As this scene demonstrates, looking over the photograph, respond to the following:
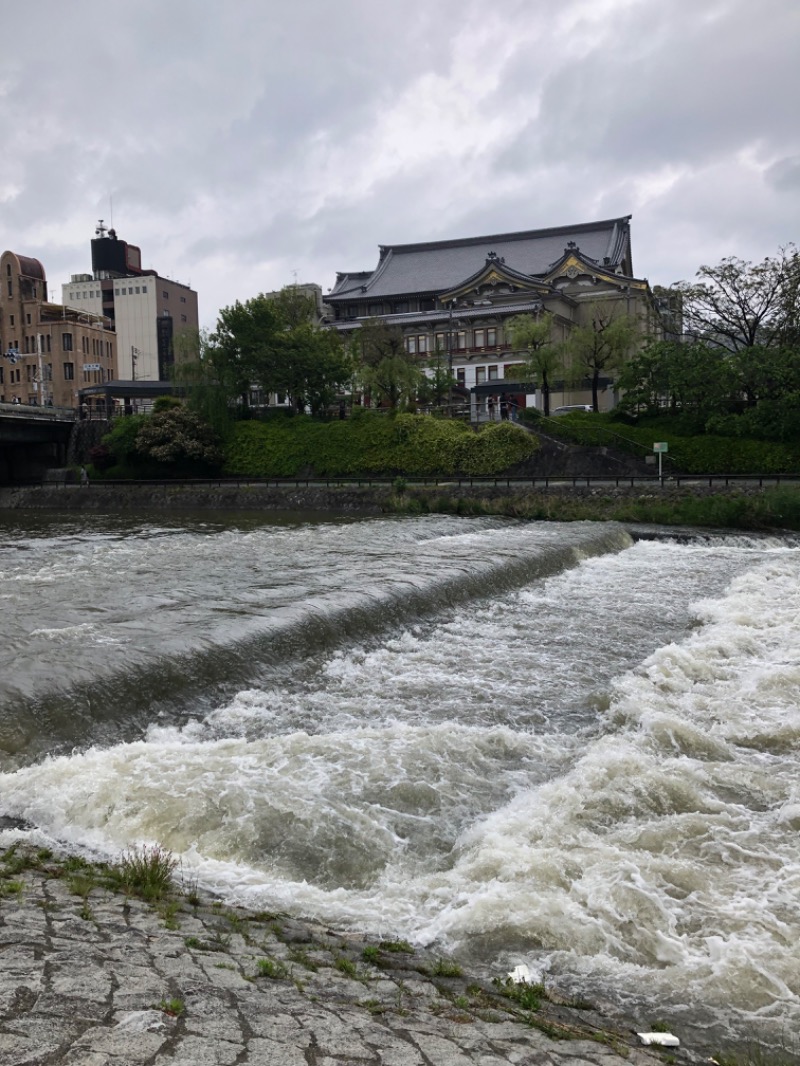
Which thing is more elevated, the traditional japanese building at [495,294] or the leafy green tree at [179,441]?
the traditional japanese building at [495,294]

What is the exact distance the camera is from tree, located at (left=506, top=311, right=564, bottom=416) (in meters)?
50.4

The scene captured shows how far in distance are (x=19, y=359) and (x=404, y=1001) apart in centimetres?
9932

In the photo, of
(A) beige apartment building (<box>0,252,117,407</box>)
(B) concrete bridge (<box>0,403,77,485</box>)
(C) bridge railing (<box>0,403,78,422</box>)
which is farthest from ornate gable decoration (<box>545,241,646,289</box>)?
(A) beige apartment building (<box>0,252,117,407</box>)

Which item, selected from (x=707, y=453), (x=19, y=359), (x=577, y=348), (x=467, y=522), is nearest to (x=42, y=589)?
(x=467, y=522)

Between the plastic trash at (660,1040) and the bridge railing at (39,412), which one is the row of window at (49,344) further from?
the plastic trash at (660,1040)

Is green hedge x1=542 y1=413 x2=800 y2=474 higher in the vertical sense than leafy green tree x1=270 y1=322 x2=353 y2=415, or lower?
lower

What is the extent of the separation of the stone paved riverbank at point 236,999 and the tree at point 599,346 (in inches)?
1913

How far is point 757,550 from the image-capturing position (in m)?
26.3

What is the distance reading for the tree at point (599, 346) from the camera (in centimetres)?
5028

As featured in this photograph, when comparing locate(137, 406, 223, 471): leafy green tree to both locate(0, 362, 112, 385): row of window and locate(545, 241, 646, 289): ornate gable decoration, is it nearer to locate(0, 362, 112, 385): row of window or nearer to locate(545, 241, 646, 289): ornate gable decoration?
locate(545, 241, 646, 289): ornate gable decoration

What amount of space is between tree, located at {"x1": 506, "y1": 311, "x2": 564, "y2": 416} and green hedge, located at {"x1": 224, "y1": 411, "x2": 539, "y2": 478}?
Answer: 19.9 ft

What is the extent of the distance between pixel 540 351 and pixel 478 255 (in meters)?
24.7

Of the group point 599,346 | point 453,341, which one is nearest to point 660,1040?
point 599,346

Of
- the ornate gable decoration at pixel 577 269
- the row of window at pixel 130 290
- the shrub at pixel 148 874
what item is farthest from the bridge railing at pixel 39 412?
the row of window at pixel 130 290
